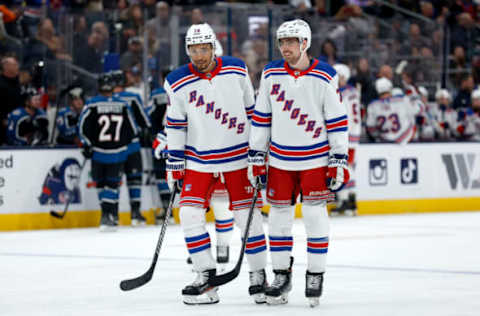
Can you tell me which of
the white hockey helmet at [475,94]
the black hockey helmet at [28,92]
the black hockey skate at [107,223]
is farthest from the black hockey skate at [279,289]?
the white hockey helmet at [475,94]

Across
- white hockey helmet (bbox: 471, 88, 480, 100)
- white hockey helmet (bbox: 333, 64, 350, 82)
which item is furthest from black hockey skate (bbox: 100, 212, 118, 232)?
white hockey helmet (bbox: 471, 88, 480, 100)

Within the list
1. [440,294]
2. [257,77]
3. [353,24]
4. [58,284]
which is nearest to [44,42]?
→ [257,77]

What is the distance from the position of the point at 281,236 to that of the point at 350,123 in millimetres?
6439

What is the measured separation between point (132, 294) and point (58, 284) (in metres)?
0.71

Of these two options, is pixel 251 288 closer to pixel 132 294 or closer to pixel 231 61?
pixel 132 294

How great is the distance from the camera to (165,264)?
24.7 feet

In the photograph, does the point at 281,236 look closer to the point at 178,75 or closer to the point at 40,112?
the point at 178,75

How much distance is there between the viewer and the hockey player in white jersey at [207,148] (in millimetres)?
5531

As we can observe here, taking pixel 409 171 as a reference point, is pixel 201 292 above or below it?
above

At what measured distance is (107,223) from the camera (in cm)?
1044

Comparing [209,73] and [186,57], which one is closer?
[209,73]

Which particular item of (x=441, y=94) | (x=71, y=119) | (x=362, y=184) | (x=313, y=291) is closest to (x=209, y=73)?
(x=313, y=291)

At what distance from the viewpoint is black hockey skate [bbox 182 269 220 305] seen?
543 centimetres

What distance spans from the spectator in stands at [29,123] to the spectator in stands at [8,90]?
0.05 meters
